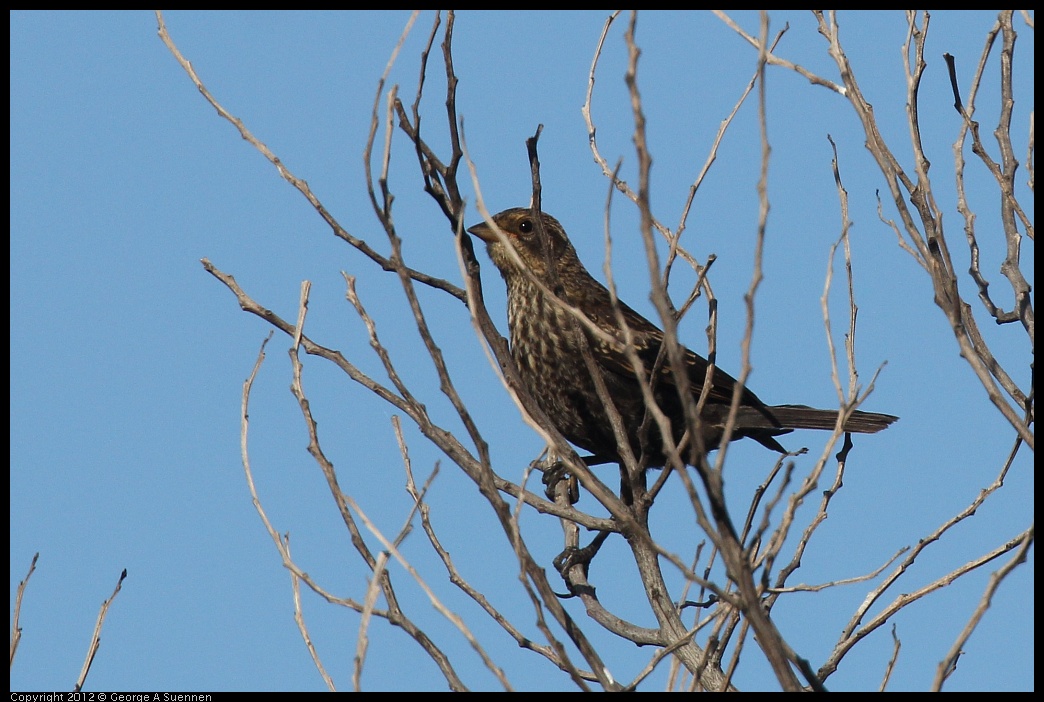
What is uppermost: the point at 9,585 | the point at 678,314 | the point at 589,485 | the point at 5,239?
the point at 5,239

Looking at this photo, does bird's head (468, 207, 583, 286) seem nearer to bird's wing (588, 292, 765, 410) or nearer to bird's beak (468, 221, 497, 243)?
bird's beak (468, 221, 497, 243)

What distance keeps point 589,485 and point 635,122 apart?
3.77ft

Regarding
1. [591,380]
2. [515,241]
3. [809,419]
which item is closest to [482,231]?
[515,241]

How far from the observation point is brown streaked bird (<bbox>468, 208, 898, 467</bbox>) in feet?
18.0

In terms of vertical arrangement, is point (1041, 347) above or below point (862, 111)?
below

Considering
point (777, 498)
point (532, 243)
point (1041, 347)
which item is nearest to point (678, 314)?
point (1041, 347)

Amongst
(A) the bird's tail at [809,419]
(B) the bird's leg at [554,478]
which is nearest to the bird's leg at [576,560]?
(B) the bird's leg at [554,478]

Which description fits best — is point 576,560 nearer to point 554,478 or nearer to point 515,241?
point 554,478

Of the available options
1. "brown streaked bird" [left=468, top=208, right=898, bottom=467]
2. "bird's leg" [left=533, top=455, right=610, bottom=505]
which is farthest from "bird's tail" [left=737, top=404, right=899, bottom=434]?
"bird's leg" [left=533, top=455, right=610, bottom=505]

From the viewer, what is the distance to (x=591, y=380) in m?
5.33

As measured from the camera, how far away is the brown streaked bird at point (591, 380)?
5473 mm
